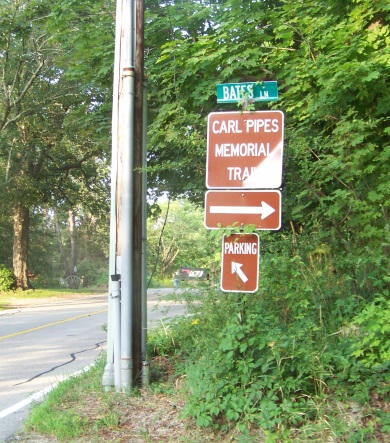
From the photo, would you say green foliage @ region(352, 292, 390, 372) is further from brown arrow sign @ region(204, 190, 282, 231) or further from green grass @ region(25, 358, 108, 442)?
green grass @ region(25, 358, 108, 442)

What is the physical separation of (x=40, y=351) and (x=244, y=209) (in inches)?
285

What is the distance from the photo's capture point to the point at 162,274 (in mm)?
9773

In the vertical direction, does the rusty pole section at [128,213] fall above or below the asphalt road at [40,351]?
above

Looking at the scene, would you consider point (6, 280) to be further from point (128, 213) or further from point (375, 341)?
point (375, 341)

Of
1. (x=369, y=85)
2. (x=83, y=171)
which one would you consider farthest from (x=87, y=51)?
(x=83, y=171)

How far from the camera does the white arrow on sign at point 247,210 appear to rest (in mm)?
4773

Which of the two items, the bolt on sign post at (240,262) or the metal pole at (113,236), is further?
the metal pole at (113,236)

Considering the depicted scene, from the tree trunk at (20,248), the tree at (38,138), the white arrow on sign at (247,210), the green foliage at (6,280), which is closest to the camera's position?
the white arrow on sign at (247,210)

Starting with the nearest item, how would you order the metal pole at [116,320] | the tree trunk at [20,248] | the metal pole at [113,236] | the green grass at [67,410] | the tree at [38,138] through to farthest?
the green grass at [67,410], the metal pole at [116,320], the metal pole at [113,236], the tree at [38,138], the tree trunk at [20,248]

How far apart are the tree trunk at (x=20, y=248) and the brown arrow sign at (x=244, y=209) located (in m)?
27.1

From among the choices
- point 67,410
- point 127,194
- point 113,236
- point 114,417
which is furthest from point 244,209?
point 67,410

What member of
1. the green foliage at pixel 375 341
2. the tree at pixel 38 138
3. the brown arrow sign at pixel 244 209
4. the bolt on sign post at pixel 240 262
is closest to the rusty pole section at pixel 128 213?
the brown arrow sign at pixel 244 209

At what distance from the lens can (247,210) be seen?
4.83m

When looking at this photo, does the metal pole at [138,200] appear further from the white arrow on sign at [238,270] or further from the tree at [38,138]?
the tree at [38,138]
